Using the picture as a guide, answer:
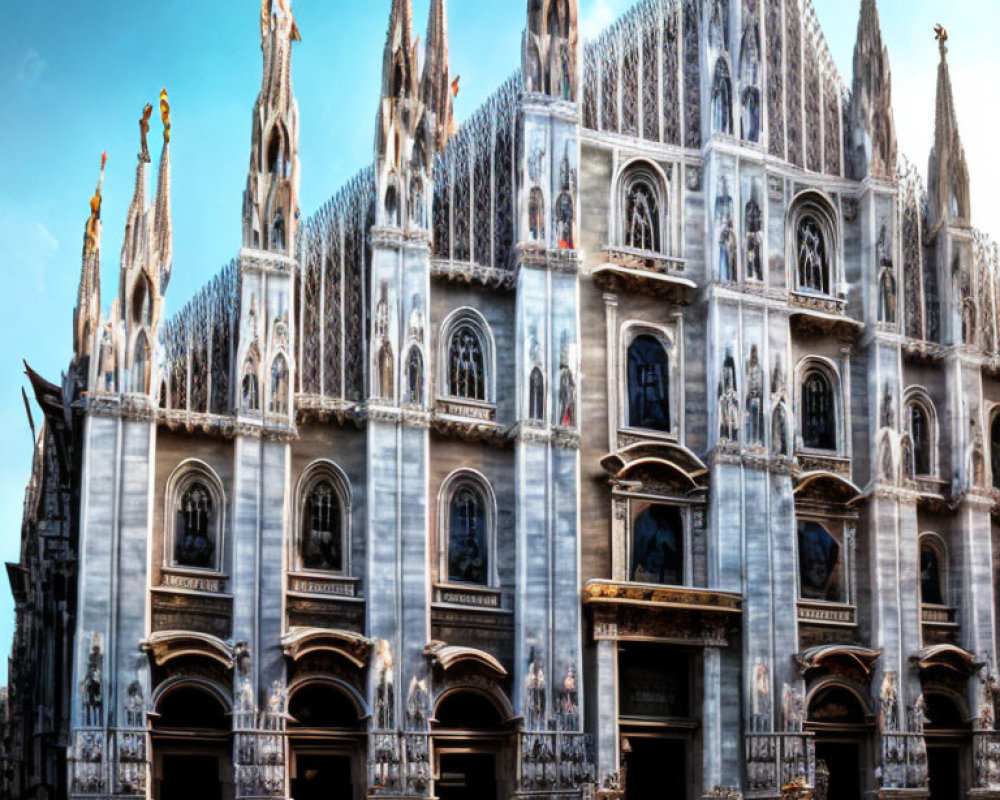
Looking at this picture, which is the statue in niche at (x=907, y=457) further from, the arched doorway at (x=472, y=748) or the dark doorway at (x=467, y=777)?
the dark doorway at (x=467, y=777)

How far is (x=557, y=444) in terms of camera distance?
39.1 m

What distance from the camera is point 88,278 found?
138ft

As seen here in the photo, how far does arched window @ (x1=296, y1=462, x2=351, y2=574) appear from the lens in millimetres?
36938

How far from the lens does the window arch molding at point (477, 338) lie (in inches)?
1540

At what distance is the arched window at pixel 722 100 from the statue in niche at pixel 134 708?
19.5 metres

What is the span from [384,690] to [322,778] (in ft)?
7.55

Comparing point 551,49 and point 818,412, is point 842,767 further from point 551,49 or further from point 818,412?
point 551,49

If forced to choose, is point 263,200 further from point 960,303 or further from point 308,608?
point 960,303

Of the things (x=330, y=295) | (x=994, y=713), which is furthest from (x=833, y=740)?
(x=330, y=295)

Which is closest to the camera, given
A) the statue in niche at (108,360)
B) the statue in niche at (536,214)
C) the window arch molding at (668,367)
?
the statue in niche at (108,360)

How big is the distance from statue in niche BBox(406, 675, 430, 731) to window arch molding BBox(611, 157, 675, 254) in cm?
1200

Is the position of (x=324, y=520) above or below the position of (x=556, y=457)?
below

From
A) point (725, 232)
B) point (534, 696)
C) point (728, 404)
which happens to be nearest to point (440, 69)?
point (725, 232)

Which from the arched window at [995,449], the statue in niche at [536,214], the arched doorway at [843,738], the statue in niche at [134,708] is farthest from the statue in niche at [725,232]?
the statue in niche at [134,708]
